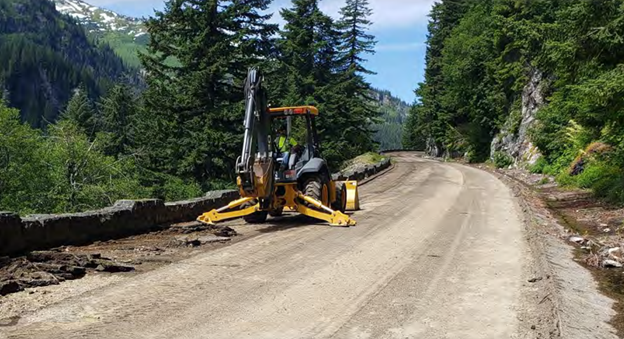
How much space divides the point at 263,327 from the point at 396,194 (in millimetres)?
16265

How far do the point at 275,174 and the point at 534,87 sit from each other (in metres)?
30.9

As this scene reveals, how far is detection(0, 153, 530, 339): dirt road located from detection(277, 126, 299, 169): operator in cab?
6.85 ft

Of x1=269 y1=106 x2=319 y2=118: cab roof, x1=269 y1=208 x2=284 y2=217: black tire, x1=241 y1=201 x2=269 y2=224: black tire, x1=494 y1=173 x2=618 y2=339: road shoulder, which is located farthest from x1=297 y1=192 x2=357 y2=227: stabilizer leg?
x1=494 y1=173 x2=618 y2=339: road shoulder

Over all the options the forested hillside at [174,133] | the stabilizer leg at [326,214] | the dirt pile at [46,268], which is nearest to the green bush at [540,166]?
the forested hillside at [174,133]

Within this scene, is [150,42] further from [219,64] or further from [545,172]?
[545,172]

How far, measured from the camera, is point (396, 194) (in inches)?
843

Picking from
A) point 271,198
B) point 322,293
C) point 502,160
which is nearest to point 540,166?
point 502,160

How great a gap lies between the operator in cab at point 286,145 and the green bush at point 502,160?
1186 inches

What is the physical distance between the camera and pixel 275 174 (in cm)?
1291

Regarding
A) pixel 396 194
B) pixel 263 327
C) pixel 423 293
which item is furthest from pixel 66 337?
pixel 396 194

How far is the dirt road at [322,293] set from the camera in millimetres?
5527

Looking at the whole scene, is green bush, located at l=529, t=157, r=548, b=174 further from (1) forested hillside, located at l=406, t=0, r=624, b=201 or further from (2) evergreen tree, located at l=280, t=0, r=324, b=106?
(2) evergreen tree, located at l=280, t=0, r=324, b=106

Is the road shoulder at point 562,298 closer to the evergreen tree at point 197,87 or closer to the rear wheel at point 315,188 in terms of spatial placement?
the rear wheel at point 315,188

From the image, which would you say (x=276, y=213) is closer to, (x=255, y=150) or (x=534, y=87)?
(x=255, y=150)
